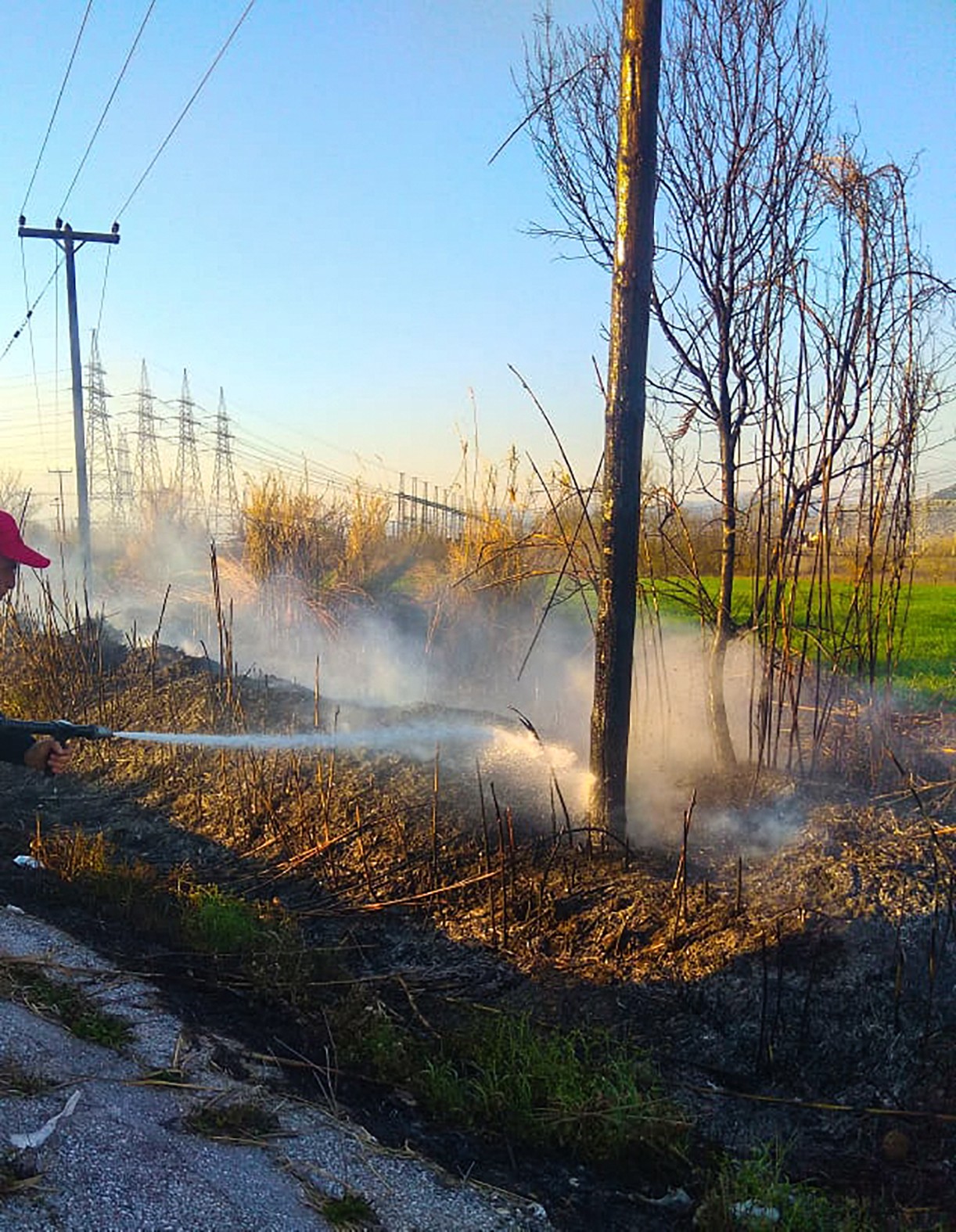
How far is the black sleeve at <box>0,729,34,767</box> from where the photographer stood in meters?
4.59

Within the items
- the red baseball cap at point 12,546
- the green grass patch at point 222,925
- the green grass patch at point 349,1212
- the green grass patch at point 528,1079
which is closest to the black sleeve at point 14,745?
the red baseball cap at point 12,546

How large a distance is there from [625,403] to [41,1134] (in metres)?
4.12

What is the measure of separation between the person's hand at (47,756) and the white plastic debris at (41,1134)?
5.82 ft

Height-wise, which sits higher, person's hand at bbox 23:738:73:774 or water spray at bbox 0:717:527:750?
person's hand at bbox 23:738:73:774

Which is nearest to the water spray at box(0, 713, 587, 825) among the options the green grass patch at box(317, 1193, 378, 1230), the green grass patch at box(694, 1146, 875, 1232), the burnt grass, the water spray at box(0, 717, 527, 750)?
the water spray at box(0, 717, 527, 750)

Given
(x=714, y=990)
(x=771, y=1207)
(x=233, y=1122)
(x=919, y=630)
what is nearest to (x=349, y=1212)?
(x=233, y=1122)

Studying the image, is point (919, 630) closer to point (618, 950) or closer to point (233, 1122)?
point (618, 950)

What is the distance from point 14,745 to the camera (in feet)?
15.1

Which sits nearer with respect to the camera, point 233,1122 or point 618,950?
point 233,1122

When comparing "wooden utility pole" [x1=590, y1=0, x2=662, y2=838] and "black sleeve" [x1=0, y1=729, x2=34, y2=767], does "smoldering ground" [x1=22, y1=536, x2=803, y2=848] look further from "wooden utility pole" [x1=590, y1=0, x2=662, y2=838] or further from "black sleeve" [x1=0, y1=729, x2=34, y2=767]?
"black sleeve" [x1=0, y1=729, x2=34, y2=767]

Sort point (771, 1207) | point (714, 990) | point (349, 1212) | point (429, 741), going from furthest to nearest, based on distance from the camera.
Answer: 1. point (429, 741)
2. point (714, 990)
3. point (771, 1207)
4. point (349, 1212)

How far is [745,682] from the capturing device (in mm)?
7664

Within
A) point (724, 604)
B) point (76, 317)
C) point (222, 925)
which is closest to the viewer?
point (222, 925)

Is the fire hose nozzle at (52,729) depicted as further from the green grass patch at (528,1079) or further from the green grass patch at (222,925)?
the green grass patch at (528,1079)
